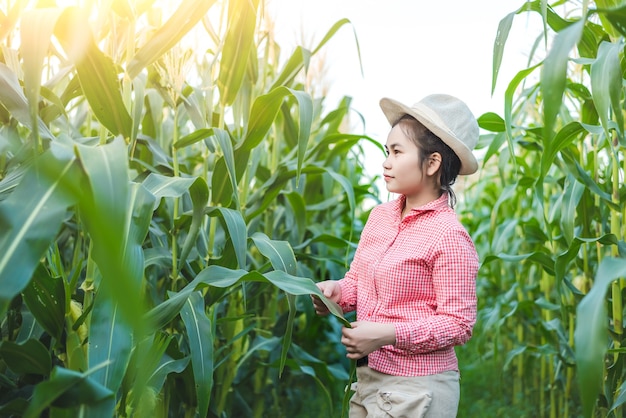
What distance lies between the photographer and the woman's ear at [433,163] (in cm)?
174

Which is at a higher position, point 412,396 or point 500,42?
point 500,42

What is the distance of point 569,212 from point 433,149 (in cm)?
64

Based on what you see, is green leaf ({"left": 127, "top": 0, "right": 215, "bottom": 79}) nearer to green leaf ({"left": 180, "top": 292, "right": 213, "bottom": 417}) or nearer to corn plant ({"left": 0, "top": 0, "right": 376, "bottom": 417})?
corn plant ({"left": 0, "top": 0, "right": 376, "bottom": 417})

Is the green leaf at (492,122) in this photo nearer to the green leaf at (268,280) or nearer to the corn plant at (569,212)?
the corn plant at (569,212)

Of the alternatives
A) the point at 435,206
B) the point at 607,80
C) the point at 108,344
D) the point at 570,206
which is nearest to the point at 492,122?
the point at 570,206

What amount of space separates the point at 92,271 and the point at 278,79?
868 millimetres

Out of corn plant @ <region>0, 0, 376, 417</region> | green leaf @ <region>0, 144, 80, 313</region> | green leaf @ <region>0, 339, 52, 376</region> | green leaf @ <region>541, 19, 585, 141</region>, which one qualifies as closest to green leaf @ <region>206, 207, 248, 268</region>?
corn plant @ <region>0, 0, 376, 417</region>

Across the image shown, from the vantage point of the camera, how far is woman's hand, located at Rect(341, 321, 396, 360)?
151cm

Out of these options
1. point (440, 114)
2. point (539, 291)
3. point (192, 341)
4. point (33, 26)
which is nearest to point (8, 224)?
point (33, 26)

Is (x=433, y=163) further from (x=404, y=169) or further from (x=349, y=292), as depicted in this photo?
(x=349, y=292)

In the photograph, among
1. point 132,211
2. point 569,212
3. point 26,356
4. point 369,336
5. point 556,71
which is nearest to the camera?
point 556,71

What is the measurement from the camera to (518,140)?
2523 mm

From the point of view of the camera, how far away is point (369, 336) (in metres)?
1.51

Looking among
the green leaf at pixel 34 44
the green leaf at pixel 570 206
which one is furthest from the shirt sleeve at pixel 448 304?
the green leaf at pixel 34 44
